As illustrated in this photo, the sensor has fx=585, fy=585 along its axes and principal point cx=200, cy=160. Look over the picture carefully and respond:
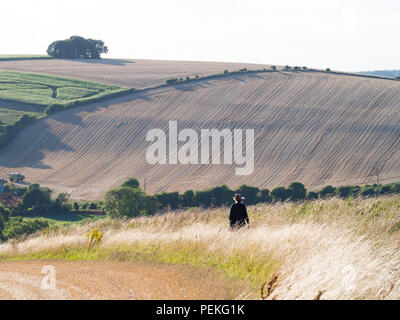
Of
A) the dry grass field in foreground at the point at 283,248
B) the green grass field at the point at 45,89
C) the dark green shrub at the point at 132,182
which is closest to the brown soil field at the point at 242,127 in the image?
the dark green shrub at the point at 132,182

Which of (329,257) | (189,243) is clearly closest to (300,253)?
(329,257)

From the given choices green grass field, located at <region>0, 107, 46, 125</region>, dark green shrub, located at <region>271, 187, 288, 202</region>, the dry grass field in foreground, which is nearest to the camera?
the dry grass field in foreground

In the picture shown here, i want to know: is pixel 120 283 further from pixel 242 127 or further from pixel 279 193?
pixel 242 127

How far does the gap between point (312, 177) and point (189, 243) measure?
4464 cm

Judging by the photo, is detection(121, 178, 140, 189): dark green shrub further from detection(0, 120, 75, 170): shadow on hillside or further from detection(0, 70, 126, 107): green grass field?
detection(0, 70, 126, 107): green grass field

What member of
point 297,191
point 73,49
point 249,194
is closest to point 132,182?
point 249,194

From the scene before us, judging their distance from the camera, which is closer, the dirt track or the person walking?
the dirt track

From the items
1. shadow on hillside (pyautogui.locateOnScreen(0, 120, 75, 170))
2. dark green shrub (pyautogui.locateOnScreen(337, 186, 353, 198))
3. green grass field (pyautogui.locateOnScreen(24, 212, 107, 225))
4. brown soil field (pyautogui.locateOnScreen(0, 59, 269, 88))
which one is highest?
brown soil field (pyautogui.locateOnScreen(0, 59, 269, 88))

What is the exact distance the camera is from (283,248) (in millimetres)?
9148

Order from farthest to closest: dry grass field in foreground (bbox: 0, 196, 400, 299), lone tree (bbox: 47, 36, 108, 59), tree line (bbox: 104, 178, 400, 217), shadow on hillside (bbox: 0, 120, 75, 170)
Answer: lone tree (bbox: 47, 36, 108, 59) → shadow on hillside (bbox: 0, 120, 75, 170) → tree line (bbox: 104, 178, 400, 217) → dry grass field in foreground (bbox: 0, 196, 400, 299)

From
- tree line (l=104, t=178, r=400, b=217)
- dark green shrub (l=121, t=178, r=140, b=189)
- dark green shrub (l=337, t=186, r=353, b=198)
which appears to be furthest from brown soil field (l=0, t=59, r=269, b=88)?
dark green shrub (l=337, t=186, r=353, b=198)

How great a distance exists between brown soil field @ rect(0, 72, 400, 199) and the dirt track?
42812 mm

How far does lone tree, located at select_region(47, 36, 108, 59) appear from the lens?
13312 centimetres

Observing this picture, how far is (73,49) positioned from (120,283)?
428 feet
